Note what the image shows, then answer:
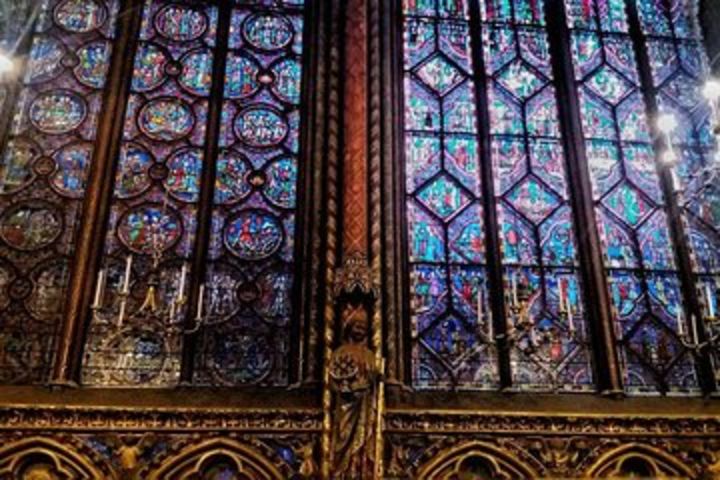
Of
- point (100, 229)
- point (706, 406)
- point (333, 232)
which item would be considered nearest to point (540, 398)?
point (706, 406)

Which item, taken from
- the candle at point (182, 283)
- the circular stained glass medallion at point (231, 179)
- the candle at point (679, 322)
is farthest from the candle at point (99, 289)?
the candle at point (679, 322)

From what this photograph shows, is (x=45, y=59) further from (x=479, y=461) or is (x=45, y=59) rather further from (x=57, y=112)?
(x=479, y=461)

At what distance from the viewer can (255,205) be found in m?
9.84

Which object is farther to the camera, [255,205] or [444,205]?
[444,205]

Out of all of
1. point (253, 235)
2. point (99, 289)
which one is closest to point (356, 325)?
point (253, 235)

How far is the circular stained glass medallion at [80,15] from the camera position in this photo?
10641 millimetres

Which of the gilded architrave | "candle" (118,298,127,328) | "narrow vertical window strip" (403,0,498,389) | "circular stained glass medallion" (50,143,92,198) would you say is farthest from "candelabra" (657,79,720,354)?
"circular stained glass medallion" (50,143,92,198)

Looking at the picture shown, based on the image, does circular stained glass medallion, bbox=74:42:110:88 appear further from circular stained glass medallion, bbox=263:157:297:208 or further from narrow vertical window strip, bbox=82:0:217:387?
circular stained glass medallion, bbox=263:157:297:208

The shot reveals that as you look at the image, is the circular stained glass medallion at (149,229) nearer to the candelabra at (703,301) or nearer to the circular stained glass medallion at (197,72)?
the circular stained glass medallion at (197,72)

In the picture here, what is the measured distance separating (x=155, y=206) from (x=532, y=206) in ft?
13.8

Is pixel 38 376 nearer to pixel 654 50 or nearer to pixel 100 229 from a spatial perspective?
pixel 100 229

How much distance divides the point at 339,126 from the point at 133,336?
310 centimetres

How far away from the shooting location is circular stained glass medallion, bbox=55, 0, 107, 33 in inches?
419

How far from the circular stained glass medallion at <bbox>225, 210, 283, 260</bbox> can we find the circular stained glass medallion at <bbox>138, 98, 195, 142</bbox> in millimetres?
1276
